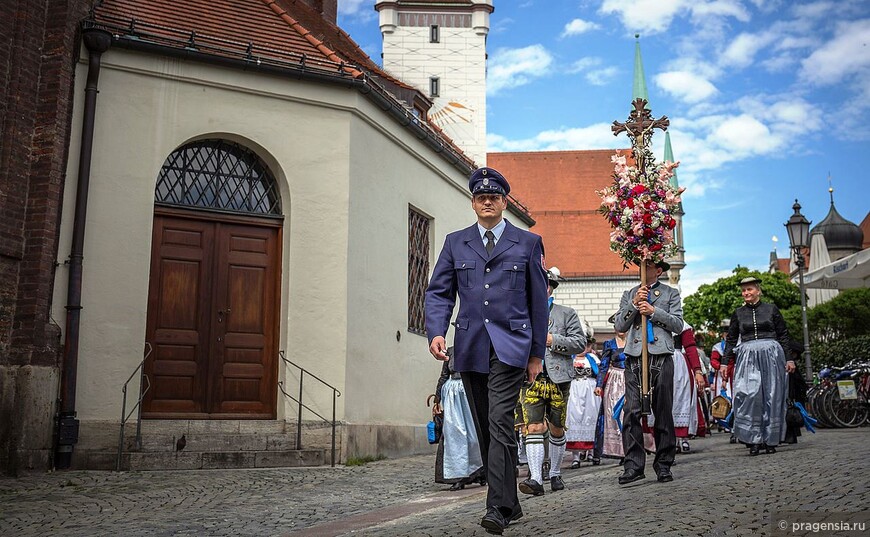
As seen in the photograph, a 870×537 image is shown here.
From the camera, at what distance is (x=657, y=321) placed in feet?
28.3

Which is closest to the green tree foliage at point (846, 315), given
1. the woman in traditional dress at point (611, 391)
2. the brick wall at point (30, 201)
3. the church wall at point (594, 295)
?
the woman in traditional dress at point (611, 391)

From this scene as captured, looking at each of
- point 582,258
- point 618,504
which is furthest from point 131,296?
point 582,258

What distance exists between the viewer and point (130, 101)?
12523 millimetres

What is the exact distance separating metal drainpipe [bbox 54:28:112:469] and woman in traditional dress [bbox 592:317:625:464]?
22.6ft

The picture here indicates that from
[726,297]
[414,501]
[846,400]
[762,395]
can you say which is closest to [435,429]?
[414,501]

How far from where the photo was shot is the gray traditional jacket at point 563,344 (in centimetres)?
883

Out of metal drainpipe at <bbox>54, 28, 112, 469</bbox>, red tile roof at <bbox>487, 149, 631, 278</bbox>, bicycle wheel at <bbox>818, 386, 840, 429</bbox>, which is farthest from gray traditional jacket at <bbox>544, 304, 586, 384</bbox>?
red tile roof at <bbox>487, 149, 631, 278</bbox>

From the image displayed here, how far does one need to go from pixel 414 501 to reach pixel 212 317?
557 cm

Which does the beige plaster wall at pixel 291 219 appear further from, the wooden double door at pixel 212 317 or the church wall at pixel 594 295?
the church wall at pixel 594 295

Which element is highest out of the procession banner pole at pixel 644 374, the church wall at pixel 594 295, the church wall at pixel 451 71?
the church wall at pixel 451 71

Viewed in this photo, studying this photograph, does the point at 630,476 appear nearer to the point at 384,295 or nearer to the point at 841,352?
the point at 384,295

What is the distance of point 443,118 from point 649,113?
22.3 meters

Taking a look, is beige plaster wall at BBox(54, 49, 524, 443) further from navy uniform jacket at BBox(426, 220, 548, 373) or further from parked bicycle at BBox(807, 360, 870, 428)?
parked bicycle at BBox(807, 360, 870, 428)

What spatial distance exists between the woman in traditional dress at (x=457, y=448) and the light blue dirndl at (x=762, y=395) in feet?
11.6
